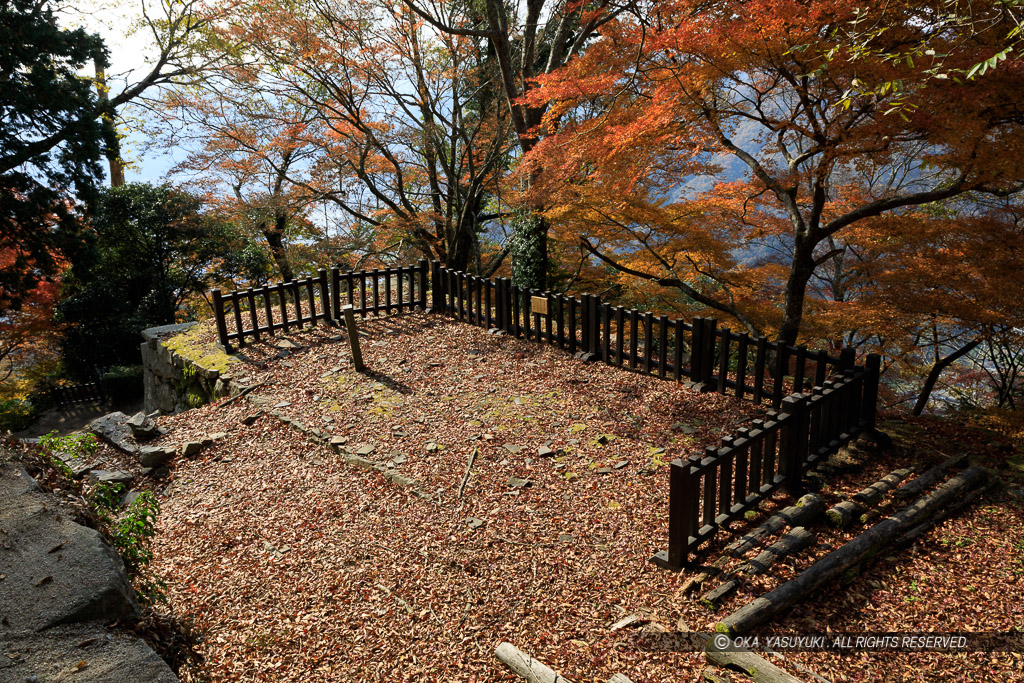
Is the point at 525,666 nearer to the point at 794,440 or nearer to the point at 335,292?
the point at 794,440

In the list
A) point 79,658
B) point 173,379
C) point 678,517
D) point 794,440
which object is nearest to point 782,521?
point 794,440

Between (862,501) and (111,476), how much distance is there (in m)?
8.71

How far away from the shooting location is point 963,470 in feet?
18.3

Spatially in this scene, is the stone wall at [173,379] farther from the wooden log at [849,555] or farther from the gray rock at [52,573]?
the wooden log at [849,555]

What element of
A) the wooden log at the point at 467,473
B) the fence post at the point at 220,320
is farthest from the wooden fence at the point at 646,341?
the fence post at the point at 220,320

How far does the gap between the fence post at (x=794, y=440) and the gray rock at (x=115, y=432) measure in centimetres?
839

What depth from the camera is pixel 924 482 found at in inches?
209

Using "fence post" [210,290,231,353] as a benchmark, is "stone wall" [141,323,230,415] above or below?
below

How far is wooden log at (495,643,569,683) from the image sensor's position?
3.66m

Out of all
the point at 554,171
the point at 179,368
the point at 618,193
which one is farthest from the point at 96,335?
the point at 618,193

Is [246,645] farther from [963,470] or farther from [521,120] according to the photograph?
[521,120]

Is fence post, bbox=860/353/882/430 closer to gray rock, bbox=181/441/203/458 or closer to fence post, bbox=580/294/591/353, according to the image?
fence post, bbox=580/294/591/353

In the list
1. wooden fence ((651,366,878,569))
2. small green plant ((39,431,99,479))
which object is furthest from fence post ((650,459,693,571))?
small green plant ((39,431,99,479))

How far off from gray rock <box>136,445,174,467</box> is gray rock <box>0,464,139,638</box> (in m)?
3.63
